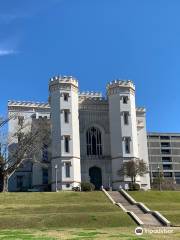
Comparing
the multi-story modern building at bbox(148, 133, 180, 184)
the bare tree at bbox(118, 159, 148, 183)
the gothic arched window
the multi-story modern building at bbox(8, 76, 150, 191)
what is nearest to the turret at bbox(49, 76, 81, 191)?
the multi-story modern building at bbox(8, 76, 150, 191)

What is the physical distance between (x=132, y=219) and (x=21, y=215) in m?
9.24

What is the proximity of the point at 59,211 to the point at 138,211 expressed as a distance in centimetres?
734

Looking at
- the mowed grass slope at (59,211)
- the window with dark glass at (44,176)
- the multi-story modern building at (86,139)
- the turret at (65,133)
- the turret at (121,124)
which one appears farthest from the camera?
the window with dark glass at (44,176)

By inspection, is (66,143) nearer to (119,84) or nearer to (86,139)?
(86,139)

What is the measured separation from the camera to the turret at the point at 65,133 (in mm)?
72875

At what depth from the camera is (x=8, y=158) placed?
6309cm

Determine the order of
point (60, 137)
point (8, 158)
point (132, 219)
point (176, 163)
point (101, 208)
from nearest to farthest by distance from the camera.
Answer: point (132, 219)
point (101, 208)
point (8, 158)
point (60, 137)
point (176, 163)

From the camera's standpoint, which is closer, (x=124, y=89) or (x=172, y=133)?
(x=124, y=89)

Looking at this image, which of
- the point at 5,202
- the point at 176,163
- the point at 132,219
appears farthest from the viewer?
the point at 176,163

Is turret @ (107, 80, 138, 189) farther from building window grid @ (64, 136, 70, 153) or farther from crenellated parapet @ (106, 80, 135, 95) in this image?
building window grid @ (64, 136, 70, 153)

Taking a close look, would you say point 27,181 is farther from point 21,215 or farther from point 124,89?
point 21,215

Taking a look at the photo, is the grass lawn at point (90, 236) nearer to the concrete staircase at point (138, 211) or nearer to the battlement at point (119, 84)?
the concrete staircase at point (138, 211)

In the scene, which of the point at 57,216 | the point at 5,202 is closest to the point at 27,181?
the point at 5,202

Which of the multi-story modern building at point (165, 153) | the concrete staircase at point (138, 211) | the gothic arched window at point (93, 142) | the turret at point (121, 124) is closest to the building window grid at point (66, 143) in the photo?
the gothic arched window at point (93, 142)
